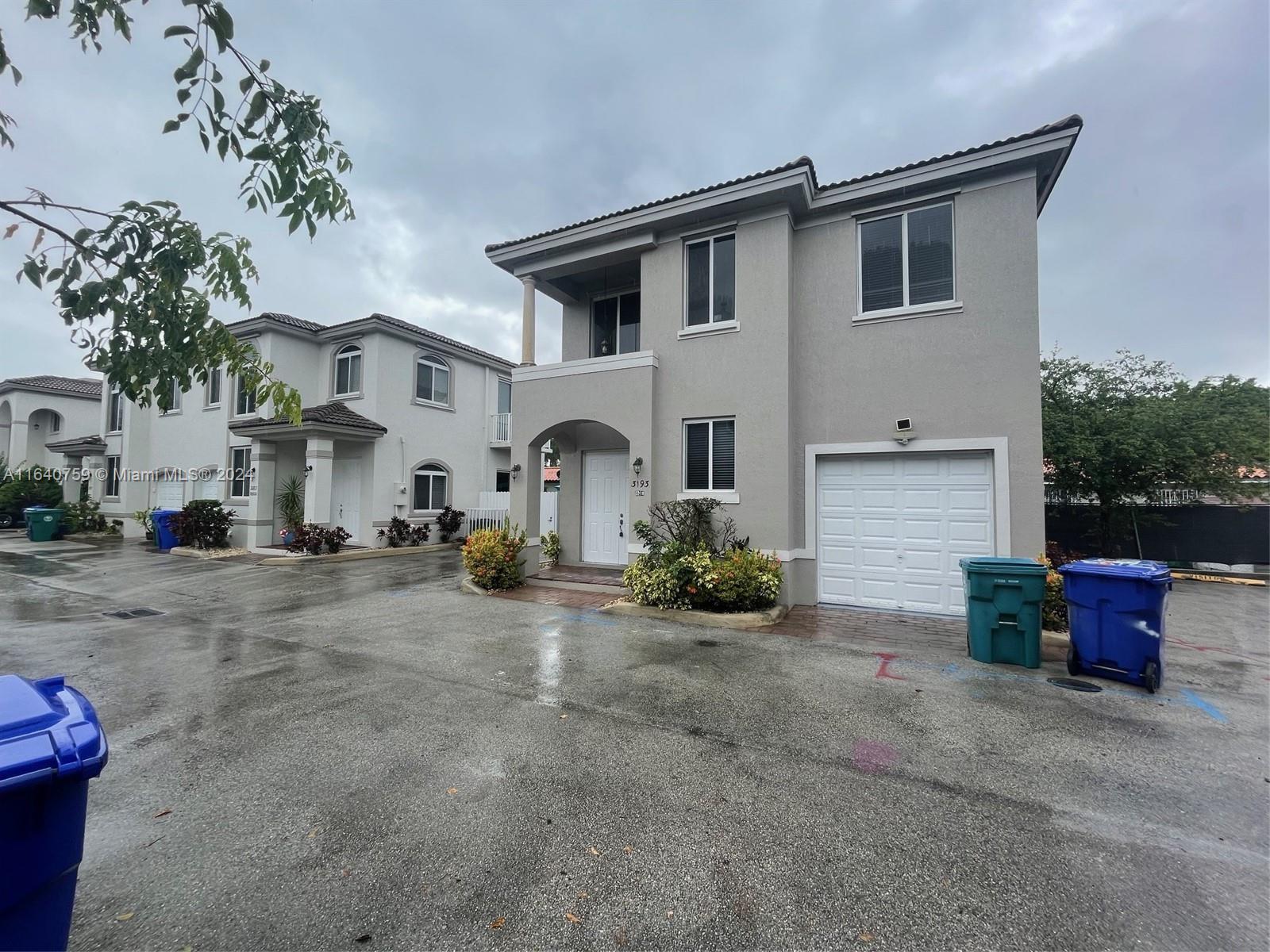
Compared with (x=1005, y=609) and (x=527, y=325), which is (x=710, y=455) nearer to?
(x=1005, y=609)

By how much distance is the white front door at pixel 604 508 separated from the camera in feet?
35.9

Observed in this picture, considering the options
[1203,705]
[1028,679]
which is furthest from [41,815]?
[1203,705]

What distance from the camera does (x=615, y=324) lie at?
11352mm

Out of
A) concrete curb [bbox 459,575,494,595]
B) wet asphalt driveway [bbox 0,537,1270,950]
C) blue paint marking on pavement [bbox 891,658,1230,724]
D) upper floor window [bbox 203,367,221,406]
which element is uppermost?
upper floor window [bbox 203,367,221,406]

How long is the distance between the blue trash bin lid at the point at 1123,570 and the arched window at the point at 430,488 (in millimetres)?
16609

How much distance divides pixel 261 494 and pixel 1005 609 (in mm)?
18784

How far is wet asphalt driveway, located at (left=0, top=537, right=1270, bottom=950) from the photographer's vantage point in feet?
7.57

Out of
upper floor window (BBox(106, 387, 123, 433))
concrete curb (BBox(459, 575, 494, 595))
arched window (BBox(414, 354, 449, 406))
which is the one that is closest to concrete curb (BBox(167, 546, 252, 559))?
arched window (BBox(414, 354, 449, 406))

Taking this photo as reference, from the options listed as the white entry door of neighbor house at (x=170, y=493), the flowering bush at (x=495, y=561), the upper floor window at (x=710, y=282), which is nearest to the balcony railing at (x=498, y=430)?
the flowering bush at (x=495, y=561)

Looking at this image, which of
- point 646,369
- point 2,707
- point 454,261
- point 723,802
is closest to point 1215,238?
point 646,369

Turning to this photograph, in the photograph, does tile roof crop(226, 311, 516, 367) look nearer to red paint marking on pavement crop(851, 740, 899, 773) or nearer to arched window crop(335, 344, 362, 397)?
arched window crop(335, 344, 362, 397)

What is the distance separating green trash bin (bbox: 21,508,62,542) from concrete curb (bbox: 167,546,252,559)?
7122 mm

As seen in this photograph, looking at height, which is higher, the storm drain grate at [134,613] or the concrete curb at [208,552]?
the concrete curb at [208,552]

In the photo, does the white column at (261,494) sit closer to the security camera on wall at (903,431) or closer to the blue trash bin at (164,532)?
the blue trash bin at (164,532)
